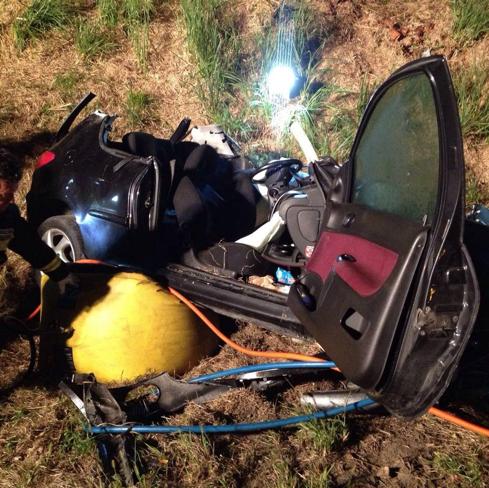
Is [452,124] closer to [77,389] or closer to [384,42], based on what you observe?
[77,389]

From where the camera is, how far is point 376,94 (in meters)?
2.52

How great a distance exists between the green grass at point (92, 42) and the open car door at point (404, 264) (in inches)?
136

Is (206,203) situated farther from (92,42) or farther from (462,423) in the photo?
→ (92,42)

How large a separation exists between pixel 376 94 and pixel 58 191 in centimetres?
189

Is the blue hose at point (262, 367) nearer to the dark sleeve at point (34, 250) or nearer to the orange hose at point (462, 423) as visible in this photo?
the orange hose at point (462, 423)

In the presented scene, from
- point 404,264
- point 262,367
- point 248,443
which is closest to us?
point 404,264

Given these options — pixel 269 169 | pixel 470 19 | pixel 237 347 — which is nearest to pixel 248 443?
pixel 237 347

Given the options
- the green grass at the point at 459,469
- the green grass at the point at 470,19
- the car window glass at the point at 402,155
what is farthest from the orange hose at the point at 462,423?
the green grass at the point at 470,19

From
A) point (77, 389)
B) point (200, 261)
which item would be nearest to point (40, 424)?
point (77, 389)

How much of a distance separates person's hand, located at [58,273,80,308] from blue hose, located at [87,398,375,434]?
698 mm

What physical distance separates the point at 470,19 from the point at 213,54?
1931 mm

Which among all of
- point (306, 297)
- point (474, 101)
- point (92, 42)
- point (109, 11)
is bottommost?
point (306, 297)

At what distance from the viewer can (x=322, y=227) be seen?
2650 millimetres

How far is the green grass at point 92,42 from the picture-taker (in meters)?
5.36
